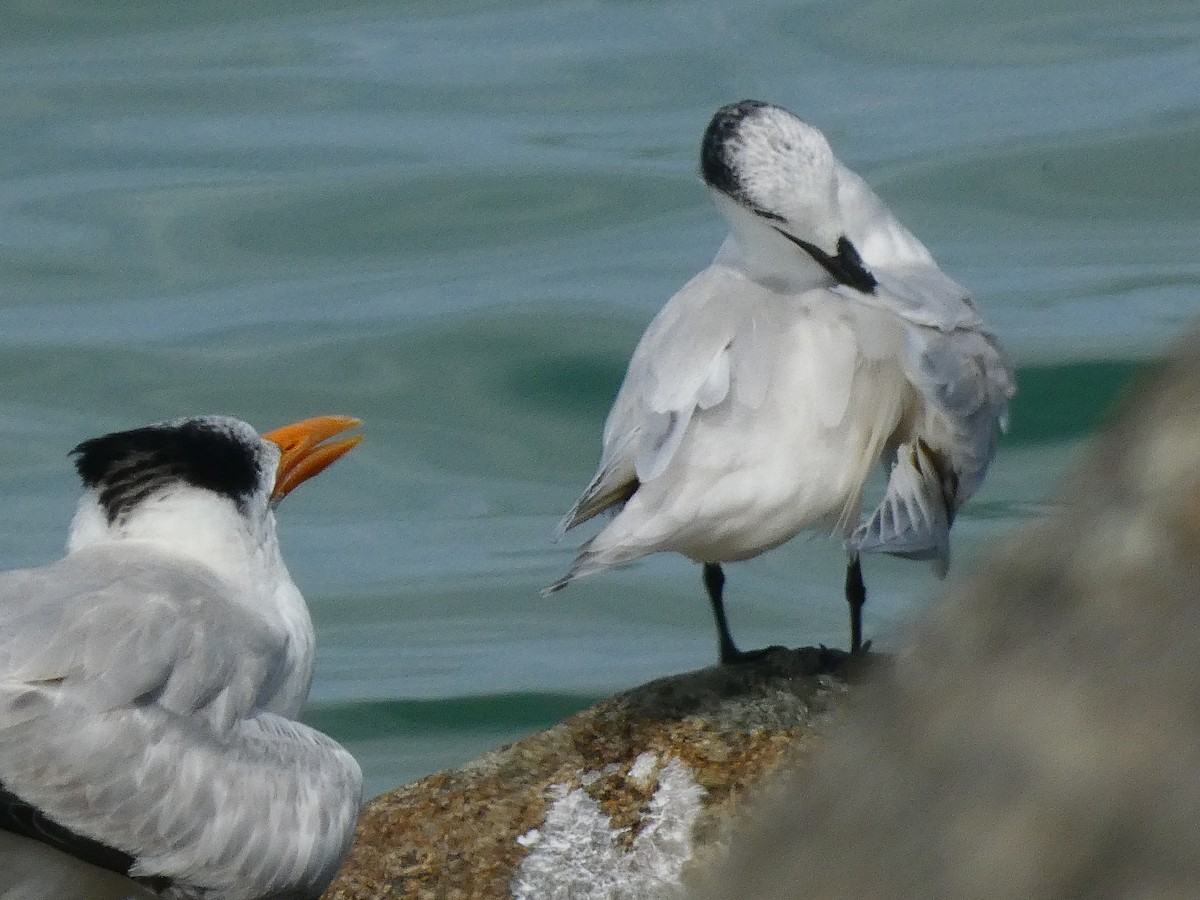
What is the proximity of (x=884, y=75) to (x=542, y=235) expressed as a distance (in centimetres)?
278

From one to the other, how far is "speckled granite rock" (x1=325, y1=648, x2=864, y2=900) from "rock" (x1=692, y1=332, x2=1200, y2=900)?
115 inches

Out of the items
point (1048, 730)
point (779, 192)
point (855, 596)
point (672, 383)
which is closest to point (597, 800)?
point (672, 383)

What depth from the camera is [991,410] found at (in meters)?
5.45

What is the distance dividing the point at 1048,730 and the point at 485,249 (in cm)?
1112

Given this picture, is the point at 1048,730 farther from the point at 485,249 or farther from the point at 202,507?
the point at 485,249

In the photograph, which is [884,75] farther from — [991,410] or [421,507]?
[991,410]

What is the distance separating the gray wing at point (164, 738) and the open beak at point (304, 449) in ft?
2.71

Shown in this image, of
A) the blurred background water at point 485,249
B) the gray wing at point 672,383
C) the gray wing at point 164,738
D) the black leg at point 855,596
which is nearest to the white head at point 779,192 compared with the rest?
the gray wing at point 672,383

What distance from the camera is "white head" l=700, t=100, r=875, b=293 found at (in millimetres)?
5461

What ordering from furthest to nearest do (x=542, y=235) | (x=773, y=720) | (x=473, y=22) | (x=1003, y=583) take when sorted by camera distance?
(x=473, y=22)
(x=542, y=235)
(x=773, y=720)
(x=1003, y=583)

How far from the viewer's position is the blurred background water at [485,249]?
9789 mm

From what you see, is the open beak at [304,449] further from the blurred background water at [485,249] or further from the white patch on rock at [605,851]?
the blurred background water at [485,249]

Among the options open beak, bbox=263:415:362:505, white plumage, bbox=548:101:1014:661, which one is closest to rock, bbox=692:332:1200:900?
white plumage, bbox=548:101:1014:661

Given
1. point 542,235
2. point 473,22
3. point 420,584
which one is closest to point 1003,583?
point 420,584
